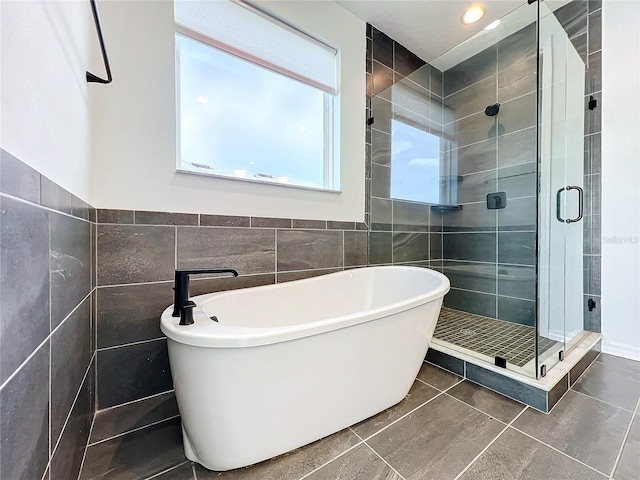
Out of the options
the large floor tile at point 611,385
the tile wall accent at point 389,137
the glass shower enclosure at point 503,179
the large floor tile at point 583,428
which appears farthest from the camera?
the tile wall accent at point 389,137

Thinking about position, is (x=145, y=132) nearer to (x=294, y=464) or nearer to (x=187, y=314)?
(x=187, y=314)

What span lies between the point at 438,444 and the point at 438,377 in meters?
0.55

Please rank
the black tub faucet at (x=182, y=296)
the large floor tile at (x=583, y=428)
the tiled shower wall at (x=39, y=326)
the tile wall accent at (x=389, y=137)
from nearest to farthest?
→ the tiled shower wall at (x=39, y=326), the black tub faucet at (x=182, y=296), the large floor tile at (x=583, y=428), the tile wall accent at (x=389, y=137)

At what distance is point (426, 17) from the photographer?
6.91 feet

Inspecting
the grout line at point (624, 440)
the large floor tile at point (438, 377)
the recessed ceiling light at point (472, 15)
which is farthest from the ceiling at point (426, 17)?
the grout line at point (624, 440)

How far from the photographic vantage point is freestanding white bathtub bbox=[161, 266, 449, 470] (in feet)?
Result: 2.57

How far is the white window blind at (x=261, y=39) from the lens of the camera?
1.49 metres

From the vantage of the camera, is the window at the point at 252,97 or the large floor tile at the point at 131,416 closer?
the large floor tile at the point at 131,416

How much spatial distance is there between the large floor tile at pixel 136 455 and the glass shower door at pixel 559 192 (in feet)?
5.86

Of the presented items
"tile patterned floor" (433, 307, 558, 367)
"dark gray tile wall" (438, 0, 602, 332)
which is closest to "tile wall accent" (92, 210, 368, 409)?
"tile patterned floor" (433, 307, 558, 367)

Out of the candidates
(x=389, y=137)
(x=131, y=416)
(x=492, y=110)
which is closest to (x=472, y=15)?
(x=492, y=110)

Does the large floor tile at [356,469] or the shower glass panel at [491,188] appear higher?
the shower glass panel at [491,188]

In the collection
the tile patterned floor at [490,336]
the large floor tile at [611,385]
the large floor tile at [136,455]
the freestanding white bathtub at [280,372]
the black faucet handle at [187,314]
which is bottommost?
the large floor tile at [136,455]

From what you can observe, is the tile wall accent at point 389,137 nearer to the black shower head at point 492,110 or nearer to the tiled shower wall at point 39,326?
the black shower head at point 492,110
